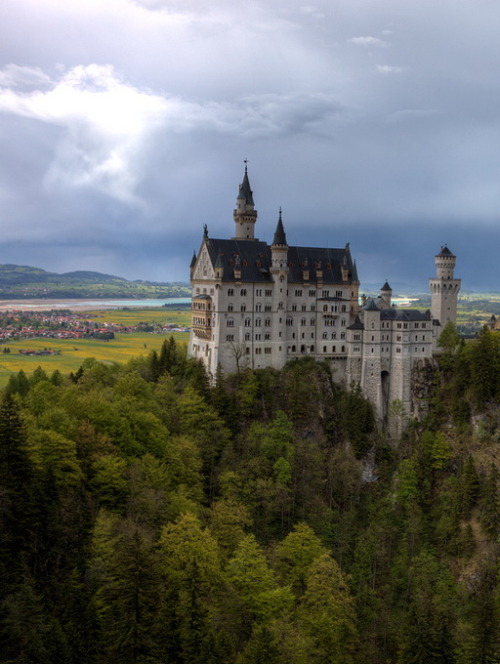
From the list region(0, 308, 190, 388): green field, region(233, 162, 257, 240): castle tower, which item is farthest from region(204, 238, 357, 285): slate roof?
region(0, 308, 190, 388): green field

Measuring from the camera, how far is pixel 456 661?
60250 millimetres

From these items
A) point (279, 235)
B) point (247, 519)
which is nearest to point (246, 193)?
point (279, 235)

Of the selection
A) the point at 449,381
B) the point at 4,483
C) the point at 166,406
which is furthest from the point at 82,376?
the point at 449,381

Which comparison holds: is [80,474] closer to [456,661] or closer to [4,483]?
[4,483]

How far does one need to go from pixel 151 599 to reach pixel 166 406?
40550 mm

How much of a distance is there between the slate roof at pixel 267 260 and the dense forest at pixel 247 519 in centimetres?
1483

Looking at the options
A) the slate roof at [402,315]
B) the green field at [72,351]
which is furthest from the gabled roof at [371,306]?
the green field at [72,351]

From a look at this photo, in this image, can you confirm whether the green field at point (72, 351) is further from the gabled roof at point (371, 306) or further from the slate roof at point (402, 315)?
the slate roof at point (402, 315)

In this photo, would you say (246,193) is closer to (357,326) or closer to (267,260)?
(267,260)

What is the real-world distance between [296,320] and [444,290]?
92.5ft

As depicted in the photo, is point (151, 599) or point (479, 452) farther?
point (479, 452)

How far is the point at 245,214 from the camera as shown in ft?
371

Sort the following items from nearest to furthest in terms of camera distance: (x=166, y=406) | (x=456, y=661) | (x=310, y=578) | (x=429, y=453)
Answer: (x=456, y=661) < (x=310, y=578) < (x=166, y=406) < (x=429, y=453)

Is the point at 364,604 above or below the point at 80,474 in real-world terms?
below
